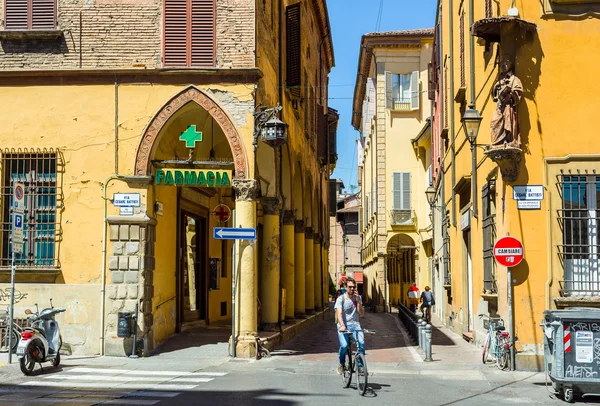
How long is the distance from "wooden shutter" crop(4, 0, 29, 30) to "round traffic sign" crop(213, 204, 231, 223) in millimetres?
7113

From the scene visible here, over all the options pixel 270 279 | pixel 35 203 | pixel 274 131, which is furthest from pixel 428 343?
pixel 35 203

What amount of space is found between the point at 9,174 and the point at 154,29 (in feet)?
14.3

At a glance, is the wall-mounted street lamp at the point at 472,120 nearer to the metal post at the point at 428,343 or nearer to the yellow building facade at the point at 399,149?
the metal post at the point at 428,343

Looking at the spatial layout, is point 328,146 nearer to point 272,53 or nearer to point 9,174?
point 272,53

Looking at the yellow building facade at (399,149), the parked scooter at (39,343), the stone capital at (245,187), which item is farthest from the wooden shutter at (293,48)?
the yellow building facade at (399,149)

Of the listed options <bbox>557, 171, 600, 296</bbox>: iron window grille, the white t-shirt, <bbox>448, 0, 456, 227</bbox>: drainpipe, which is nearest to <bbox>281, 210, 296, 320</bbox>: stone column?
<bbox>448, 0, 456, 227</bbox>: drainpipe

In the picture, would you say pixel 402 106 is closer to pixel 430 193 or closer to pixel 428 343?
pixel 430 193

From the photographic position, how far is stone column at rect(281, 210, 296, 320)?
24062mm

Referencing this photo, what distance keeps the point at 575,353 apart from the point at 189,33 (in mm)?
10260

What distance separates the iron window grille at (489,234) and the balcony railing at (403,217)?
2795 cm

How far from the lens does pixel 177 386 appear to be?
1238 cm

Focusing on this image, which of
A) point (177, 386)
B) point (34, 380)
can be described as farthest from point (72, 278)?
point (177, 386)

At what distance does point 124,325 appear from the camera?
1614 cm

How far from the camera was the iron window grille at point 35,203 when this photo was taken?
16859mm
